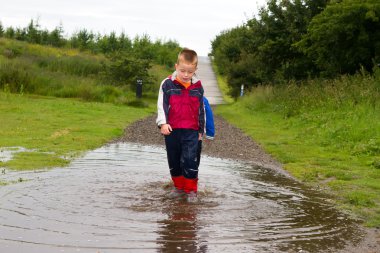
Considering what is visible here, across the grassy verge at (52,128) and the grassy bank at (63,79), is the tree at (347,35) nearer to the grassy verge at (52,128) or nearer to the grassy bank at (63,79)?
the grassy verge at (52,128)

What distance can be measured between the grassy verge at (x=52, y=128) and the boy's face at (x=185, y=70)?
3314 mm

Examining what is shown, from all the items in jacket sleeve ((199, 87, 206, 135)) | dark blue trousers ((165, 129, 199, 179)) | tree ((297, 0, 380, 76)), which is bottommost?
dark blue trousers ((165, 129, 199, 179))

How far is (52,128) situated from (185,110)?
881cm

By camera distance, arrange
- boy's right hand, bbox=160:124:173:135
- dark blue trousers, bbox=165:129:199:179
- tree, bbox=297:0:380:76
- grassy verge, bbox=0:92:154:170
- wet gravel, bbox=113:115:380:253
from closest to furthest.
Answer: boy's right hand, bbox=160:124:173:135
dark blue trousers, bbox=165:129:199:179
grassy verge, bbox=0:92:154:170
wet gravel, bbox=113:115:380:253
tree, bbox=297:0:380:76

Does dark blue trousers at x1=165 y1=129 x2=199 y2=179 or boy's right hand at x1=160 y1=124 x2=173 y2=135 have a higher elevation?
boy's right hand at x1=160 y1=124 x2=173 y2=135

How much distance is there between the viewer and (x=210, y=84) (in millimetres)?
Result: 54344

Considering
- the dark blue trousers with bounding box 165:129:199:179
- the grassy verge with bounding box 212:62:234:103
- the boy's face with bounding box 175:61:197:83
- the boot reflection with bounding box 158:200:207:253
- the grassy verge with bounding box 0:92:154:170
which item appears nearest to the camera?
the boot reflection with bounding box 158:200:207:253

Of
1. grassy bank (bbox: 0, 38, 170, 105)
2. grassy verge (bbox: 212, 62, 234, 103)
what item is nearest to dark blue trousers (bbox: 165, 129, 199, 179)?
grassy bank (bbox: 0, 38, 170, 105)

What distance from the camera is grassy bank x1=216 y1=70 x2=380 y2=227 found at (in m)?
8.85

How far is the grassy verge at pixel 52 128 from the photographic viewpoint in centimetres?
1042

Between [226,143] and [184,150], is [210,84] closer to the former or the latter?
[226,143]

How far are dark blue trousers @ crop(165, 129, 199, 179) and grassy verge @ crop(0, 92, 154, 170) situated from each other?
2.77 meters

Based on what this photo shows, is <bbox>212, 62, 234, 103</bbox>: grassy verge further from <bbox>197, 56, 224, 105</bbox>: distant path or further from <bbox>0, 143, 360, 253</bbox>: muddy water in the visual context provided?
<bbox>0, 143, 360, 253</bbox>: muddy water

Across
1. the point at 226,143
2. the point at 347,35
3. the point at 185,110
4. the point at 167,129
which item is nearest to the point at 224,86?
the point at 347,35
